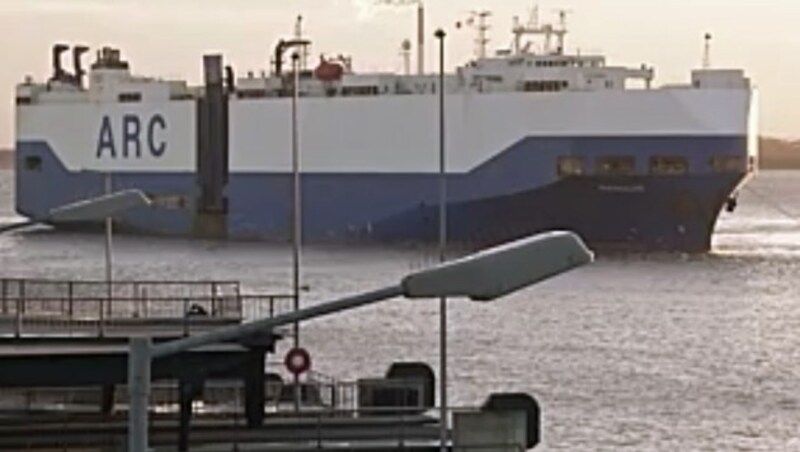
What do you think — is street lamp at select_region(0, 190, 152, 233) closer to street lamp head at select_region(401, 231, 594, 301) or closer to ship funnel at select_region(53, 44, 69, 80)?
street lamp head at select_region(401, 231, 594, 301)

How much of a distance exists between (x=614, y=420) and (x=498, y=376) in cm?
568

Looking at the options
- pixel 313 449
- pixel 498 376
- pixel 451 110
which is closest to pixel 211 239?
pixel 451 110

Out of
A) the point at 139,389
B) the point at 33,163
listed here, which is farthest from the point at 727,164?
A: the point at 139,389

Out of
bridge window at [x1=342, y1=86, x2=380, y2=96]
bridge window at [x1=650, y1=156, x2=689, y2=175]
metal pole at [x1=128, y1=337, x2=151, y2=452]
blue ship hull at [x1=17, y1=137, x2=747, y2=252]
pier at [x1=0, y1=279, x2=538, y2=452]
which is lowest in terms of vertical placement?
pier at [x1=0, y1=279, x2=538, y2=452]

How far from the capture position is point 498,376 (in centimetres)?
3422

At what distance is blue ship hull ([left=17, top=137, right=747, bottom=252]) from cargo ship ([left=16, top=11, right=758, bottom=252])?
67 millimetres

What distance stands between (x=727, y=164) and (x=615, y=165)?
11.4 ft

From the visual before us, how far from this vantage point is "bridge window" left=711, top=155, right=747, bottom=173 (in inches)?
→ 2450

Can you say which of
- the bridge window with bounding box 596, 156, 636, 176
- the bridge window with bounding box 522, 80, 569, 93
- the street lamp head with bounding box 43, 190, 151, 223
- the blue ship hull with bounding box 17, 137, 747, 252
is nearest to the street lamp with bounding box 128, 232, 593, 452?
the street lamp head with bounding box 43, 190, 151, 223

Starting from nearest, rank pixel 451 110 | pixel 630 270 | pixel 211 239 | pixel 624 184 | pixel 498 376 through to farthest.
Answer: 1. pixel 498 376
2. pixel 630 270
3. pixel 624 184
4. pixel 451 110
5. pixel 211 239

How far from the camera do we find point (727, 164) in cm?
6244

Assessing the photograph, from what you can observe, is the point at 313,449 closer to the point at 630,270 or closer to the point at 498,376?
the point at 498,376

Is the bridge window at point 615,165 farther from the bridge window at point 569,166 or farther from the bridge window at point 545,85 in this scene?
the bridge window at point 545,85

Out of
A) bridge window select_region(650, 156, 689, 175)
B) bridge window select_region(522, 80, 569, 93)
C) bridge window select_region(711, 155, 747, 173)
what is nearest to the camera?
bridge window select_region(711, 155, 747, 173)
